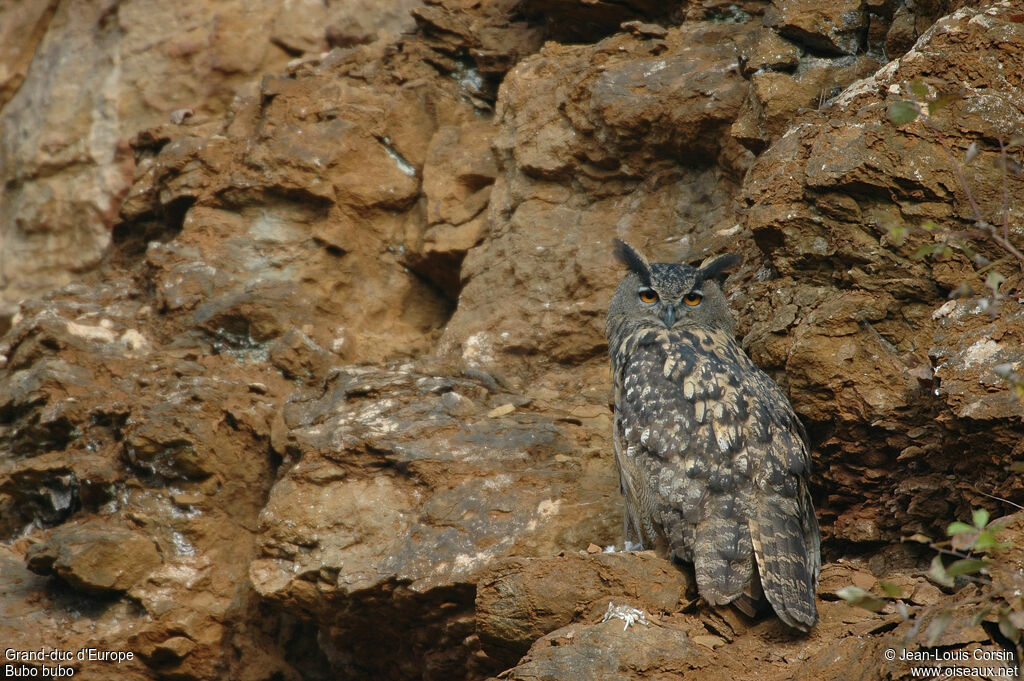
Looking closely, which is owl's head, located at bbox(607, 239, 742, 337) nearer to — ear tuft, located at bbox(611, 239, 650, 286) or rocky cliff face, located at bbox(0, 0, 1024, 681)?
ear tuft, located at bbox(611, 239, 650, 286)

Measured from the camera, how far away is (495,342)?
721cm

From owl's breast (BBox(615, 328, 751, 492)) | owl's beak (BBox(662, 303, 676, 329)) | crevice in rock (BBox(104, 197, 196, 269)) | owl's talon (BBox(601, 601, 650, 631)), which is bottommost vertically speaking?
crevice in rock (BBox(104, 197, 196, 269))

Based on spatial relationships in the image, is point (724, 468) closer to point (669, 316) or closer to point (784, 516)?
point (784, 516)

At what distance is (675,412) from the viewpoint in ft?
17.8

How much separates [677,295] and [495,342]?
1.66 metres

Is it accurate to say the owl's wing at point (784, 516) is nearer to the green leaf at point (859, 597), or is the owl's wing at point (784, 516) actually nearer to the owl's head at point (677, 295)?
the owl's head at point (677, 295)

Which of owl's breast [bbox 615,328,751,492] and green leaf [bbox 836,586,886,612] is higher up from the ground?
green leaf [bbox 836,586,886,612]

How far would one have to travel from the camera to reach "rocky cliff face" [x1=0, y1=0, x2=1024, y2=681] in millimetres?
4871

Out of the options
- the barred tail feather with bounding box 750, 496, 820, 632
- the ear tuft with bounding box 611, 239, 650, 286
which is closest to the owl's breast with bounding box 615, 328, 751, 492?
the barred tail feather with bounding box 750, 496, 820, 632

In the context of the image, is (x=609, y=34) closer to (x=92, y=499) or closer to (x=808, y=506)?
(x=808, y=506)

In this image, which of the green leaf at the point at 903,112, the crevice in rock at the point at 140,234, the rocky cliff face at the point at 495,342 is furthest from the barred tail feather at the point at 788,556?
the crevice in rock at the point at 140,234

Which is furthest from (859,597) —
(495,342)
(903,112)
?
(495,342)

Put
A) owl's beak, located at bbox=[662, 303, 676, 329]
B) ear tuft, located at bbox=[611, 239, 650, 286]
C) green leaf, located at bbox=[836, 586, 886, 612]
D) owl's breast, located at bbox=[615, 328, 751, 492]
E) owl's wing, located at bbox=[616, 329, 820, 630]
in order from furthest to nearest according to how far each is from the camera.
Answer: ear tuft, located at bbox=[611, 239, 650, 286] → owl's beak, located at bbox=[662, 303, 676, 329] → owl's breast, located at bbox=[615, 328, 751, 492] → owl's wing, located at bbox=[616, 329, 820, 630] → green leaf, located at bbox=[836, 586, 886, 612]

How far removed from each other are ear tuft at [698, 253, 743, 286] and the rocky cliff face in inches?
7.7
